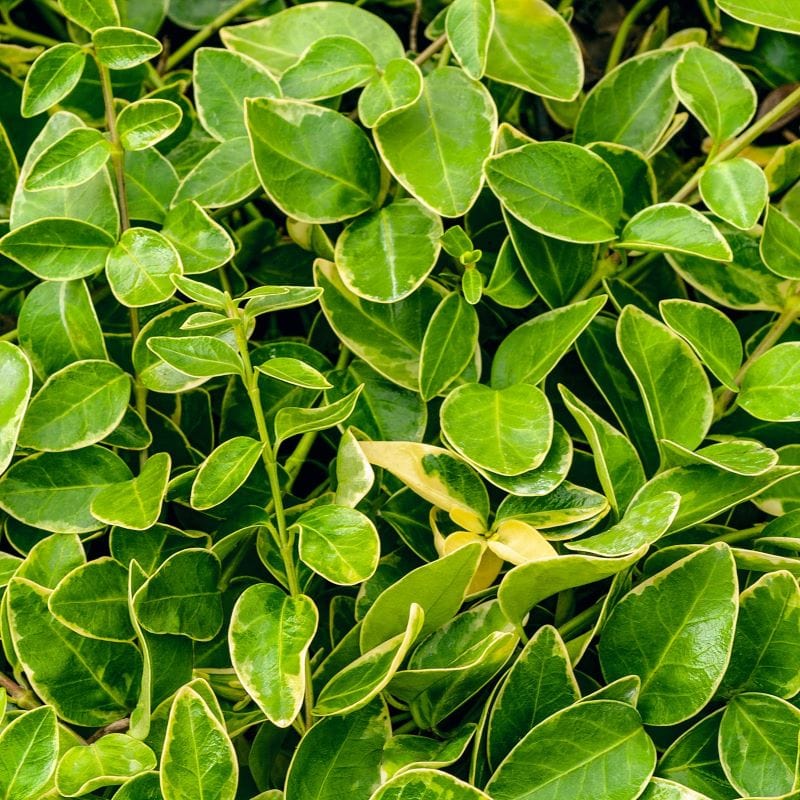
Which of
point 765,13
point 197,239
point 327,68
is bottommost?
point 197,239

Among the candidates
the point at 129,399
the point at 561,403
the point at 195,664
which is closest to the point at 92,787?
the point at 195,664

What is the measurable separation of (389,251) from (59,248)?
25 centimetres

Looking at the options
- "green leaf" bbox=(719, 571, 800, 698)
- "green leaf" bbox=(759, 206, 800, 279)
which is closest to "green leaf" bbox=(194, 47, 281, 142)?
"green leaf" bbox=(759, 206, 800, 279)

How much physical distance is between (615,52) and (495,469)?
1.86ft

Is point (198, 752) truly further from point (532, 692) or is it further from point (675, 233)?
point (675, 233)

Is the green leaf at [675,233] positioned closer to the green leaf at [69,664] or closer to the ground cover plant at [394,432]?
the ground cover plant at [394,432]

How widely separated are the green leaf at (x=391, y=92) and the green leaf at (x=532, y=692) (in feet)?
1.34

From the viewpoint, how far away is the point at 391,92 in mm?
805

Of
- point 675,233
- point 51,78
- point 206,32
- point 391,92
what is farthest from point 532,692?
point 206,32

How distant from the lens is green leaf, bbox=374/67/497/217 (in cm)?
79

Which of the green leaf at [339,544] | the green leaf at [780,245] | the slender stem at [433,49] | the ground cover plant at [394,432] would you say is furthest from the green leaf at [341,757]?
the slender stem at [433,49]

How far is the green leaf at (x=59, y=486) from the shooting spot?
773 mm

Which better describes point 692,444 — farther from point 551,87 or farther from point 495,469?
point 551,87

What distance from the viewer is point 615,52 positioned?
1069 millimetres
